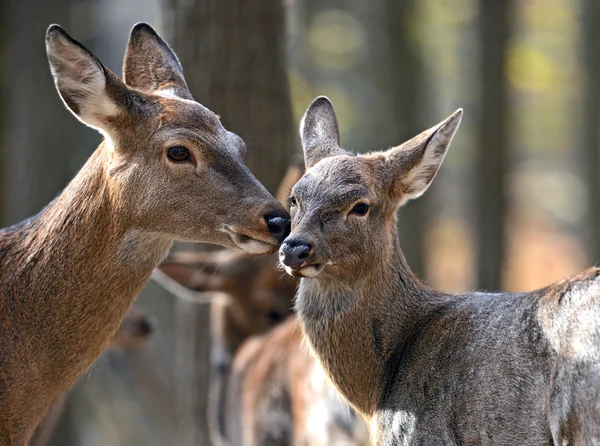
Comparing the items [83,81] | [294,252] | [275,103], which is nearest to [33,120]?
[275,103]

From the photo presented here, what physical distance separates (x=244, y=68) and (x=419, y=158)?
4.07 metres

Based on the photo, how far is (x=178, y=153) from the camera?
6.38 m

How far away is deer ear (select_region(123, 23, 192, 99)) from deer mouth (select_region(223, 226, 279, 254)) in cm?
121

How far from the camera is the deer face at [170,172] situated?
6.30 metres

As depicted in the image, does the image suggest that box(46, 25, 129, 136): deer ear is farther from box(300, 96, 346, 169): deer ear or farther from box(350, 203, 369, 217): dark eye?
box(350, 203, 369, 217): dark eye

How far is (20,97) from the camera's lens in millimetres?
15305

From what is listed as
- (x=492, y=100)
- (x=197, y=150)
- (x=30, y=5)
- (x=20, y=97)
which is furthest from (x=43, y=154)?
(x=197, y=150)

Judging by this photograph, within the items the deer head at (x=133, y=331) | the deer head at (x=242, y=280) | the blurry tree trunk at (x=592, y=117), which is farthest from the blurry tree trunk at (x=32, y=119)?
the blurry tree trunk at (x=592, y=117)

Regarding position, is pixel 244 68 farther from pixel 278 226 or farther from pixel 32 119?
pixel 32 119

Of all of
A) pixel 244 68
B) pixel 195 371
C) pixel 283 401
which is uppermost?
pixel 244 68

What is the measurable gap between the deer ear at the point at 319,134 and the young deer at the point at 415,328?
0.04 ft

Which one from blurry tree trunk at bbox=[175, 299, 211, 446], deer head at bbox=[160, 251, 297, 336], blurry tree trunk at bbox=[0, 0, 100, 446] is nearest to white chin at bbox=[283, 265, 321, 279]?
deer head at bbox=[160, 251, 297, 336]

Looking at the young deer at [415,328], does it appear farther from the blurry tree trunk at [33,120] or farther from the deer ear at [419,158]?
the blurry tree trunk at [33,120]

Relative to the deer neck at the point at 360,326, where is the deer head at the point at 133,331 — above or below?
below
